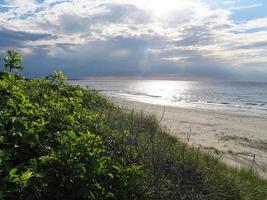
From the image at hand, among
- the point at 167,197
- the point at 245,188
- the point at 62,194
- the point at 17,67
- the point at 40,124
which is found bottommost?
the point at 245,188

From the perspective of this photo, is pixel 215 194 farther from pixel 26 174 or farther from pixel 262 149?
pixel 262 149

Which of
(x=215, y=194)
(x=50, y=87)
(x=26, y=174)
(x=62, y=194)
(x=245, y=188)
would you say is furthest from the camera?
(x=50, y=87)

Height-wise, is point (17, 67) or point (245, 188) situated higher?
point (17, 67)

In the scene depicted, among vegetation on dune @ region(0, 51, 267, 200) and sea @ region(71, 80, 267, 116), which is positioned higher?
vegetation on dune @ region(0, 51, 267, 200)

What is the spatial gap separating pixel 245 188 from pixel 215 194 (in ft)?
3.06

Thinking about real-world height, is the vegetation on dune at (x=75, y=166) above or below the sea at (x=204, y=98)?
above

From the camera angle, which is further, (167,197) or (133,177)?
(167,197)

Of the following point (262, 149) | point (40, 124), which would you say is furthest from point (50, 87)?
point (262, 149)

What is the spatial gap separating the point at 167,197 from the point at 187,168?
3.39 ft

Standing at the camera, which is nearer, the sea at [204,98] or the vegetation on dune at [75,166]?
the vegetation on dune at [75,166]

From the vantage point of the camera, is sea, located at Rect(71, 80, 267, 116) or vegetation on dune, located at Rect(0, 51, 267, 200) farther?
sea, located at Rect(71, 80, 267, 116)

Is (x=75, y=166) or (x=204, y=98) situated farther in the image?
(x=204, y=98)

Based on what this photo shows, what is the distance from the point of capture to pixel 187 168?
4305 millimetres

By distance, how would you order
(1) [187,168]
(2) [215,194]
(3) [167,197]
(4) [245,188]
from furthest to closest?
1. (4) [245,188]
2. (1) [187,168]
3. (2) [215,194]
4. (3) [167,197]
